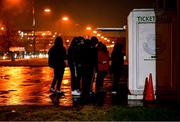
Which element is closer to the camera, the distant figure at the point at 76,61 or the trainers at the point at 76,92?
the distant figure at the point at 76,61

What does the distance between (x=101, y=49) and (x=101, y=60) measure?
1.26 ft

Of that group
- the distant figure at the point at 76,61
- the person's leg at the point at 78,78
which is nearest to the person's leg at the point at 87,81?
the distant figure at the point at 76,61

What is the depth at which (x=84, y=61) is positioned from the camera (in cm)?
1463

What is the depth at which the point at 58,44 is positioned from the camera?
15.8 m

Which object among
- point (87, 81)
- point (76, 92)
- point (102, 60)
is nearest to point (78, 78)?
point (76, 92)

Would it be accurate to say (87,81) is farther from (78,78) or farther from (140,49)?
(140,49)

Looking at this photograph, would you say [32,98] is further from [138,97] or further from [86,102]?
[138,97]

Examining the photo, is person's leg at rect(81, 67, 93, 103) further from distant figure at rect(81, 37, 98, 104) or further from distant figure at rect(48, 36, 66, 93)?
distant figure at rect(48, 36, 66, 93)

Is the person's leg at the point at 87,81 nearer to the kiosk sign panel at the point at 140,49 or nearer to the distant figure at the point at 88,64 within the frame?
the distant figure at the point at 88,64

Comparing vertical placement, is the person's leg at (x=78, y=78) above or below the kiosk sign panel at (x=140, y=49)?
below

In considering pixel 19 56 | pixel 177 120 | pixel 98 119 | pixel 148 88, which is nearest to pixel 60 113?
pixel 98 119

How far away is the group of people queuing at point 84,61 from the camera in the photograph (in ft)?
48.1

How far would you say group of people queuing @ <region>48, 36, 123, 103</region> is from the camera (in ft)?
48.1

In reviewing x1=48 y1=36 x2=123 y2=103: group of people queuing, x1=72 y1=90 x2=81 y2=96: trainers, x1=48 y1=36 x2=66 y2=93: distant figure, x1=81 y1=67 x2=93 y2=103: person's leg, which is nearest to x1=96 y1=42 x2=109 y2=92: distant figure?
x1=48 y1=36 x2=123 y2=103: group of people queuing
